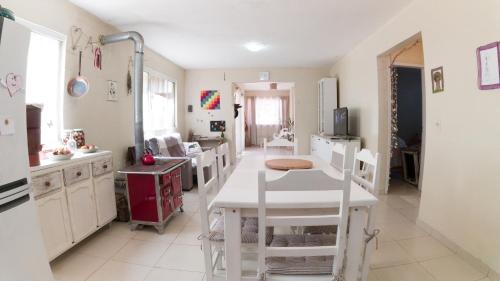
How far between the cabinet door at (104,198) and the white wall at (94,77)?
24.6 inches

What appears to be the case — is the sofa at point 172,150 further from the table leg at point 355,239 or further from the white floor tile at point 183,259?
the table leg at point 355,239

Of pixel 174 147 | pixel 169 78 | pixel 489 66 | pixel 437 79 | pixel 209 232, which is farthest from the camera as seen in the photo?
pixel 169 78

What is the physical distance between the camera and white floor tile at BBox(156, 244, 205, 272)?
1.91m

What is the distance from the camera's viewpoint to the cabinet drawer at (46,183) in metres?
1.69

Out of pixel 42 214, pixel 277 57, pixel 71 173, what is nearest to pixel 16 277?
pixel 42 214

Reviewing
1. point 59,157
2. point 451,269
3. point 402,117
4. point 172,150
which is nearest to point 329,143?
point 402,117

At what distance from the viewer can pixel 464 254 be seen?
6.37 ft

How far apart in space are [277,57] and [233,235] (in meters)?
4.16

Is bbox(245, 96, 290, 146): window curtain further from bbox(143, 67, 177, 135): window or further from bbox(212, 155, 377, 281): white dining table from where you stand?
bbox(212, 155, 377, 281): white dining table

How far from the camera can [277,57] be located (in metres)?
4.74

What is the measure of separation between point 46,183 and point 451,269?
3036mm

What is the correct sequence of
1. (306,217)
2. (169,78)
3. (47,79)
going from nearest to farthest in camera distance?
(306,217), (47,79), (169,78)

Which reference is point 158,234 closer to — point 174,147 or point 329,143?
point 174,147

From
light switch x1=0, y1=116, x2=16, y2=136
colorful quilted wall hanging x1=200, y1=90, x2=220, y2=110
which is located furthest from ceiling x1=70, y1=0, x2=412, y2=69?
light switch x1=0, y1=116, x2=16, y2=136
